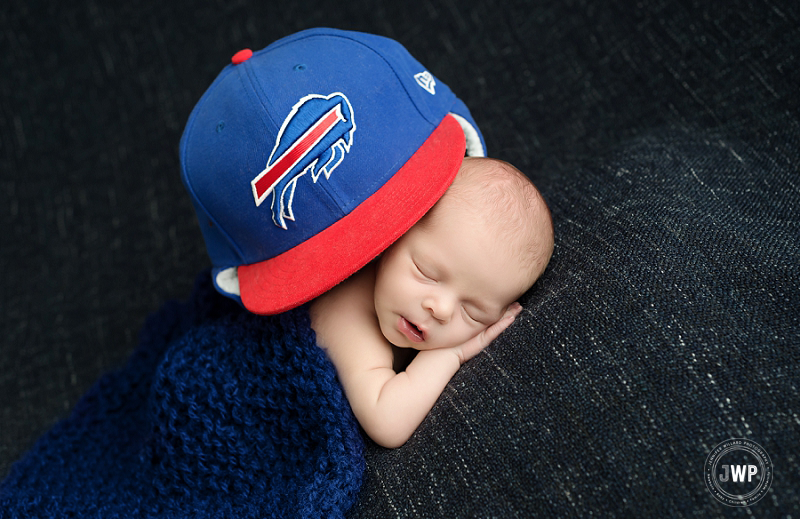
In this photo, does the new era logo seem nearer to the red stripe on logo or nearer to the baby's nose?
the red stripe on logo

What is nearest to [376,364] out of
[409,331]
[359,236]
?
[409,331]

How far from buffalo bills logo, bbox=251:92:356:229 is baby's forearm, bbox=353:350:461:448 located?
27cm

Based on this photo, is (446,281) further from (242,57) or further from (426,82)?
(242,57)

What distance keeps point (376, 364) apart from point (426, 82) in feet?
1.38

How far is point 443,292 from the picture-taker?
84cm

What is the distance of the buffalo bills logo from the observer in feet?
2.62

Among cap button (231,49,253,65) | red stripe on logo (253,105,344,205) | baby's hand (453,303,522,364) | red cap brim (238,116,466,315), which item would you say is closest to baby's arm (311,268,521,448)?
baby's hand (453,303,522,364)

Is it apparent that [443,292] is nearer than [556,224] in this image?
Yes

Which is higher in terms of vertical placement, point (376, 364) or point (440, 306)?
point (440, 306)

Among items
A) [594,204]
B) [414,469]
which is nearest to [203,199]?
[414,469]

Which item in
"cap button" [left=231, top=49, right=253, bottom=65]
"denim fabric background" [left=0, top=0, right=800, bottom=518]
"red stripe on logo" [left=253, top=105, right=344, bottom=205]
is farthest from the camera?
"cap button" [left=231, top=49, right=253, bottom=65]

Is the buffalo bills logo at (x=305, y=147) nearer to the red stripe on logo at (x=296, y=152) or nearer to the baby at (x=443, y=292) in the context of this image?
the red stripe on logo at (x=296, y=152)

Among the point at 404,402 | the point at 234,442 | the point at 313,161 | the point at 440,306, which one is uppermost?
the point at 313,161

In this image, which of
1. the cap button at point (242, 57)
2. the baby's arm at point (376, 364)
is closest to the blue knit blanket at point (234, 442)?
the baby's arm at point (376, 364)
